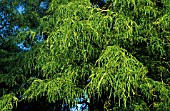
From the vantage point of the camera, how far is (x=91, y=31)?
275 centimetres

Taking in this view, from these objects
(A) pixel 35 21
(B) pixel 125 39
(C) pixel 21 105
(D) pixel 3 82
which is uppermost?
(A) pixel 35 21

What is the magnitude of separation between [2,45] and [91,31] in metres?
1.40

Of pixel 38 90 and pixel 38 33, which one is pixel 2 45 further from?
pixel 38 90

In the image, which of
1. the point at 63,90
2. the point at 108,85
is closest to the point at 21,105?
the point at 63,90

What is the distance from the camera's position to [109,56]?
2631mm

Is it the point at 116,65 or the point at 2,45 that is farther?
the point at 2,45

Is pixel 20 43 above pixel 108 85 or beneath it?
above

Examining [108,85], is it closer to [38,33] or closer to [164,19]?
[164,19]

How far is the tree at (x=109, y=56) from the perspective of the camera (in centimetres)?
263

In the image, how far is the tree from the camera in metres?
2.63

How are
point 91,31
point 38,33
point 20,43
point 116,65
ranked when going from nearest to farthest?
1. point 116,65
2. point 91,31
3. point 38,33
4. point 20,43

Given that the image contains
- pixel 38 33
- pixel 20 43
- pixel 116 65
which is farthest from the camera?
pixel 20 43

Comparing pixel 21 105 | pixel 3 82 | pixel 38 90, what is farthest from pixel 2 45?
pixel 38 90

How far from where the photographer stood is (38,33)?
343 cm
